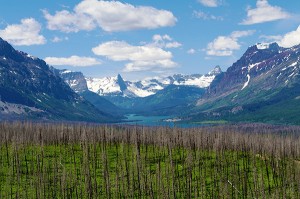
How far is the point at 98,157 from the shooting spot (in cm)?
18338

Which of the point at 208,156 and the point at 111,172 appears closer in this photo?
the point at 111,172

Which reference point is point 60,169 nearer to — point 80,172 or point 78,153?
point 80,172

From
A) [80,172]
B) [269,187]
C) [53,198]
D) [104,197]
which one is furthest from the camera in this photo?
[80,172]

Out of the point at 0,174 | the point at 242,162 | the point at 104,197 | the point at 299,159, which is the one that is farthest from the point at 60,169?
the point at 299,159

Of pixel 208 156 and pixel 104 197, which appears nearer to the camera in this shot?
pixel 104 197

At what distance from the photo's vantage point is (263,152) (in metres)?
200

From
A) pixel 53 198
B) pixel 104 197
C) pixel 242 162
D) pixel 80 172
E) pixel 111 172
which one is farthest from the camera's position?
pixel 242 162

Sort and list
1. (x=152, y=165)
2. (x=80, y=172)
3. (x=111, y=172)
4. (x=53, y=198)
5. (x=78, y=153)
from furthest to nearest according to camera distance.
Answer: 1. (x=78, y=153)
2. (x=152, y=165)
3. (x=111, y=172)
4. (x=80, y=172)
5. (x=53, y=198)

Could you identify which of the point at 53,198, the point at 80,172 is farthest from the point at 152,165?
the point at 53,198

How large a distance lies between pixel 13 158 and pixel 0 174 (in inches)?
682

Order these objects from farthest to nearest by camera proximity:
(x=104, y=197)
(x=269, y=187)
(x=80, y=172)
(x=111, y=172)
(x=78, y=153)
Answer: (x=78, y=153) → (x=111, y=172) → (x=80, y=172) → (x=269, y=187) → (x=104, y=197)

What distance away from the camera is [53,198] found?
105500 mm

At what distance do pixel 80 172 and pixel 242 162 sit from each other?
78976 millimetres

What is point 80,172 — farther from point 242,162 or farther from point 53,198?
point 242,162
